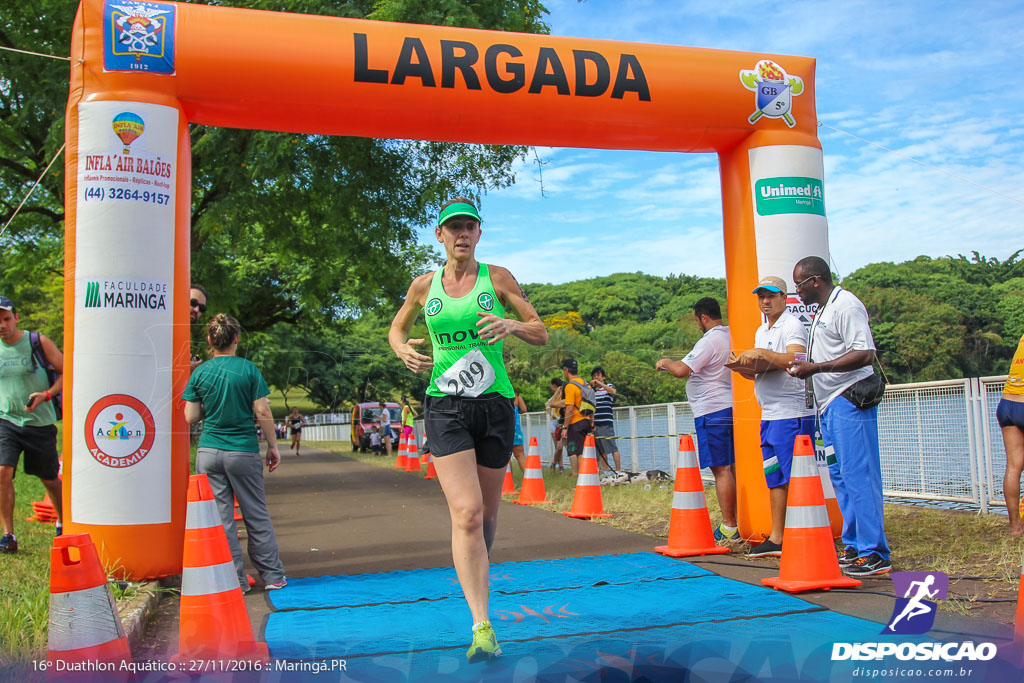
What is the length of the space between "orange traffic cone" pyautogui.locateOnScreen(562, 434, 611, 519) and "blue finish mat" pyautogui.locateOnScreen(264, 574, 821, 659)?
339 centimetres

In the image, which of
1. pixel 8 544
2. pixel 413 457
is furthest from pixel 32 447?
pixel 413 457

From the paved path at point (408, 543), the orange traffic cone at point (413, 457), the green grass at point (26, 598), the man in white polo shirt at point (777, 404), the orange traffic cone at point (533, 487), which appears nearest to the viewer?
the green grass at point (26, 598)

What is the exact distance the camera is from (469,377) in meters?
3.78

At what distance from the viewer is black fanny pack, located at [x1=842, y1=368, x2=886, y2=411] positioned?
5.14m

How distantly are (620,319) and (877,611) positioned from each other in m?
2.62

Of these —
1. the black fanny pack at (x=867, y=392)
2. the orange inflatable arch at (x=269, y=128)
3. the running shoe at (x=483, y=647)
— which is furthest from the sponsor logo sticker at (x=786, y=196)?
the running shoe at (x=483, y=647)

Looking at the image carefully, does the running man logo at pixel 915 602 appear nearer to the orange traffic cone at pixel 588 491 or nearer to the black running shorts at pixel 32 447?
the orange traffic cone at pixel 588 491

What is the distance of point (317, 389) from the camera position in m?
5.58

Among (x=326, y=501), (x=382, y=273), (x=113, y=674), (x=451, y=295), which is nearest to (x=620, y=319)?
(x=451, y=295)

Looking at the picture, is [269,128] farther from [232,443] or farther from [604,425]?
[604,425]

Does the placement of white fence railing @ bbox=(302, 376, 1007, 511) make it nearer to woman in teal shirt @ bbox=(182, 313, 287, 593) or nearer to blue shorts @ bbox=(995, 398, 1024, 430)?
blue shorts @ bbox=(995, 398, 1024, 430)

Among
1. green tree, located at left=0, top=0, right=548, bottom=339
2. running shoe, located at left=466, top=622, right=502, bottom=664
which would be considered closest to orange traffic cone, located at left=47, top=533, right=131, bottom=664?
running shoe, located at left=466, top=622, right=502, bottom=664

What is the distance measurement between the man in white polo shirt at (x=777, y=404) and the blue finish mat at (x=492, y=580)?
766 millimetres

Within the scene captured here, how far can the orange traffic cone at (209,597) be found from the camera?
370cm
